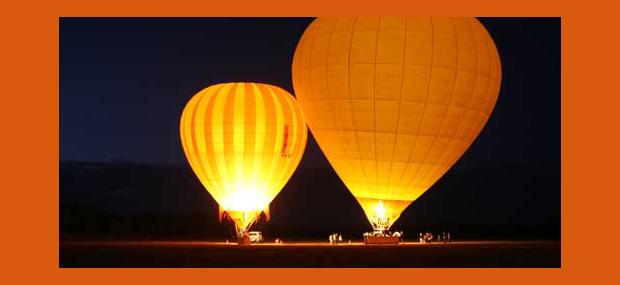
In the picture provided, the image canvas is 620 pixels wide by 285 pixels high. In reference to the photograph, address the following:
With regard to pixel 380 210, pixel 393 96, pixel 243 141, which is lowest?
pixel 380 210

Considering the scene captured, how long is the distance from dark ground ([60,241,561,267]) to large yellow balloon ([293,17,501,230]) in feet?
6.19

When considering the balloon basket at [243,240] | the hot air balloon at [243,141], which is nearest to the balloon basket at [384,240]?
the hot air balloon at [243,141]

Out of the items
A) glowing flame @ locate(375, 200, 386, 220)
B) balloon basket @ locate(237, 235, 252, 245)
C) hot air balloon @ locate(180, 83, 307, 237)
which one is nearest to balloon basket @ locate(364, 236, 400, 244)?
glowing flame @ locate(375, 200, 386, 220)

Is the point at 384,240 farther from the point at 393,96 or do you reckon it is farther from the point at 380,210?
the point at 393,96

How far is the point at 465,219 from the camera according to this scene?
4853 cm

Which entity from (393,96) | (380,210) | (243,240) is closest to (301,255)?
(380,210)

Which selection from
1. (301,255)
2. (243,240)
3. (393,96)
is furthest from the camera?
(243,240)

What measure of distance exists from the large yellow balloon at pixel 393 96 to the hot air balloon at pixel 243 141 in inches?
30.3

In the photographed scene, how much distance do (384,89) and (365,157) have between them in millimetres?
2000

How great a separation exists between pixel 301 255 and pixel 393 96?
4.55 m

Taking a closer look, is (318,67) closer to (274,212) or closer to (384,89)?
(384,89)

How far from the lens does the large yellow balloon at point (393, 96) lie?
2892 cm

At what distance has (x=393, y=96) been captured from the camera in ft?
95.0

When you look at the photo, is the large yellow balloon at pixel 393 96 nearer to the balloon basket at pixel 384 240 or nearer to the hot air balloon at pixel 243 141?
the balloon basket at pixel 384 240
